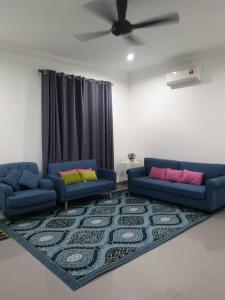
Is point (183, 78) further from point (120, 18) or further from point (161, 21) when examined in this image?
point (120, 18)

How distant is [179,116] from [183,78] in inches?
30.8

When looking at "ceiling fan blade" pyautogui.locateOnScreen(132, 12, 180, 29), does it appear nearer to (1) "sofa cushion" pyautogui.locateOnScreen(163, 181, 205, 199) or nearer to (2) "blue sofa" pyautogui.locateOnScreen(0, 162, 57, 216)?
(1) "sofa cushion" pyautogui.locateOnScreen(163, 181, 205, 199)

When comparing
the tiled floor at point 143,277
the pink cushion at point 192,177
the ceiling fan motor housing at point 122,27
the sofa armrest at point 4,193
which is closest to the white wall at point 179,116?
the pink cushion at point 192,177

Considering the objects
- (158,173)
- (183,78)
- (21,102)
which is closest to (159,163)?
(158,173)

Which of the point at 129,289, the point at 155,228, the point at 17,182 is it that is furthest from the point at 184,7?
the point at 17,182

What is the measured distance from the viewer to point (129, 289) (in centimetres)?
210

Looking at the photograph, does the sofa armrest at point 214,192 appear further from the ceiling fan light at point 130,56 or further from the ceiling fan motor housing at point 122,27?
the ceiling fan light at point 130,56

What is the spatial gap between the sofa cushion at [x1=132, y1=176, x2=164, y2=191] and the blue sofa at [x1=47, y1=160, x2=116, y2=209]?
48 cm

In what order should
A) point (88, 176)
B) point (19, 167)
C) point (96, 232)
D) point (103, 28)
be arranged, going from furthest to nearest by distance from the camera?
1. point (88, 176)
2. point (19, 167)
3. point (103, 28)
4. point (96, 232)

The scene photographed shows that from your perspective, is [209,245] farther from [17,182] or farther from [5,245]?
[17,182]

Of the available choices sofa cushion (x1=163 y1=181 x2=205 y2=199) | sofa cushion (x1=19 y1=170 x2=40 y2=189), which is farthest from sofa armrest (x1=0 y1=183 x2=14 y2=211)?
sofa cushion (x1=163 y1=181 x2=205 y2=199)

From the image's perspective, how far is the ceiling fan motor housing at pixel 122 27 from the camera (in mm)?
2771

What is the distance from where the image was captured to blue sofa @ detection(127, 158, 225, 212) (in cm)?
378

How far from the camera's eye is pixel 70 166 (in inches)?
190
